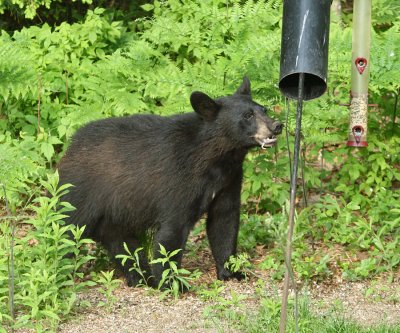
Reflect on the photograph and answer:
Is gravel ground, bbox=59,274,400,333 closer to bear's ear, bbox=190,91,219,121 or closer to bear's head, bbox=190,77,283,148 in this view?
bear's head, bbox=190,77,283,148

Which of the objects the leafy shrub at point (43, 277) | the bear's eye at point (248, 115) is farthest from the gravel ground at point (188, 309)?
the bear's eye at point (248, 115)

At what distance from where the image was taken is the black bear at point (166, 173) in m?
7.86

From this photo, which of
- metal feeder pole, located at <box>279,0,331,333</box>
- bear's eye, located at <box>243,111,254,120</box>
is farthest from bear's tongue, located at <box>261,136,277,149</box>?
metal feeder pole, located at <box>279,0,331,333</box>

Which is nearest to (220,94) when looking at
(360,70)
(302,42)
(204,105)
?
(204,105)

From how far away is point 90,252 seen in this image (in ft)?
29.5

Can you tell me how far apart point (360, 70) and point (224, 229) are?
6.26 ft

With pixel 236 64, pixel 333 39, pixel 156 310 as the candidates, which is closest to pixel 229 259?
pixel 156 310

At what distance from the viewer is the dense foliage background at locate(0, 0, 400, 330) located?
8188 millimetres

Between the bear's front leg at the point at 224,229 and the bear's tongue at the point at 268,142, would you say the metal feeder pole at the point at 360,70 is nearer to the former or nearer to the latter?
the bear's tongue at the point at 268,142

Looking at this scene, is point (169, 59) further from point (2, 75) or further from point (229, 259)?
point (229, 259)

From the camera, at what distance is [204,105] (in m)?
7.92

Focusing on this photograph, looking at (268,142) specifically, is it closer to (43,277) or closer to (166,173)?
(166,173)

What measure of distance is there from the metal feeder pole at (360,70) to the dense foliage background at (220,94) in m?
0.52

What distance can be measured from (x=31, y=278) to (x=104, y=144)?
198cm
